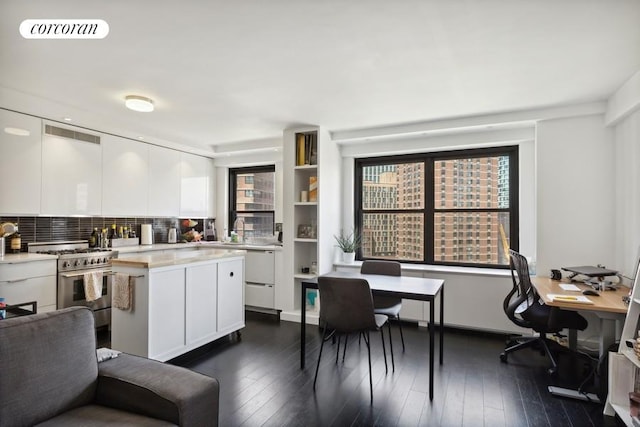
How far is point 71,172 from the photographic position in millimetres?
3863

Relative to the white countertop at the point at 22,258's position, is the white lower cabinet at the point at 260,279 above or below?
below

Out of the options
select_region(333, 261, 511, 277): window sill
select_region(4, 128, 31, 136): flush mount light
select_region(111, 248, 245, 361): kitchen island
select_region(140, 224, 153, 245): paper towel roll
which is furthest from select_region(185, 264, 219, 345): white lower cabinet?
select_region(4, 128, 31, 136): flush mount light

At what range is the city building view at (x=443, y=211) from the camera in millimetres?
4262

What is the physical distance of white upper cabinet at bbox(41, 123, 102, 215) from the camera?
3662 mm

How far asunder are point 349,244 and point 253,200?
2.04 metres

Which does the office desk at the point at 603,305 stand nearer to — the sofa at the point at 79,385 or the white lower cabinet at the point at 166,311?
the sofa at the point at 79,385

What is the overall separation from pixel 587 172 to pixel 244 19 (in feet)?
11.6

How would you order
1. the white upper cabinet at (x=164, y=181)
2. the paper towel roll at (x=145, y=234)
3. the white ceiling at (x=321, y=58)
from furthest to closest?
the paper towel roll at (x=145, y=234) → the white upper cabinet at (x=164, y=181) → the white ceiling at (x=321, y=58)

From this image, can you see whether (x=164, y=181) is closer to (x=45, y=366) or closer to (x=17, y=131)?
(x=17, y=131)

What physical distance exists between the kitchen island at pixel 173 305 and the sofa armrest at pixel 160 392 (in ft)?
3.75

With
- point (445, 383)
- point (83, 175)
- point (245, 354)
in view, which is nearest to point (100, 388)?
point (245, 354)

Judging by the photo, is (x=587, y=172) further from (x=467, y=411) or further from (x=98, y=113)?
(x=98, y=113)

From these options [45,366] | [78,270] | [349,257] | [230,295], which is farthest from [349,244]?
[45,366]

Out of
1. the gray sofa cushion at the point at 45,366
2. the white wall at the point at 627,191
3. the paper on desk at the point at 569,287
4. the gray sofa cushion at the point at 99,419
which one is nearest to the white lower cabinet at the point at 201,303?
the gray sofa cushion at the point at 45,366
